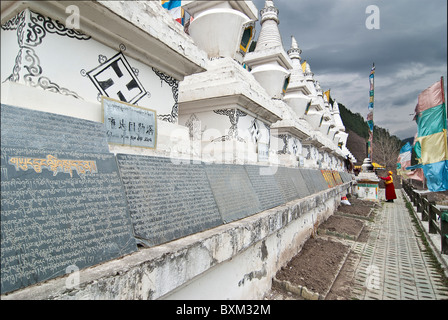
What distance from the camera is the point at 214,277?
2.02 metres

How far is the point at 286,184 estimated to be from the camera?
14.1ft

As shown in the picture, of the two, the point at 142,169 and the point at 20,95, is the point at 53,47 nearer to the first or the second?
the point at 20,95

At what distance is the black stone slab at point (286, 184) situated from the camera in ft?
13.2

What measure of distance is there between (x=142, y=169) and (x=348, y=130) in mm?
37230

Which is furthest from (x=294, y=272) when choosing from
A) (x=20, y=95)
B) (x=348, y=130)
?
(x=348, y=130)

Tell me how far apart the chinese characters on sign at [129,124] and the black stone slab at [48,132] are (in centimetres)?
27

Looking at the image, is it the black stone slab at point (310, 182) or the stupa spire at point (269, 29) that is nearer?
the black stone slab at point (310, 182)

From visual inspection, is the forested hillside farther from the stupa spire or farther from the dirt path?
the dirt path

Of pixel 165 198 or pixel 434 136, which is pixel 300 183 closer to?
pixel 434 136

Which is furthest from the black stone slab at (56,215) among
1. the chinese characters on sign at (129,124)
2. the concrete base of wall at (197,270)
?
the chinese characters on sign at (129,124)

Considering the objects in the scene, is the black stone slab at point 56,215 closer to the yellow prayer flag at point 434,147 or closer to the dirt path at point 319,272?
the dirt path at point 319,272

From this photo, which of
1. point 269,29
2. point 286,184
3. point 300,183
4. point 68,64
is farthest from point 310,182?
point 68,64

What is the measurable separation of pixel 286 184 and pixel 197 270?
113 inches
